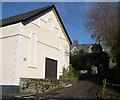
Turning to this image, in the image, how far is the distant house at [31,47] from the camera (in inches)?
869

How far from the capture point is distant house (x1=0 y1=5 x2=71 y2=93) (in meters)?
22.1

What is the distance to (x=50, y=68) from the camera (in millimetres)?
27422

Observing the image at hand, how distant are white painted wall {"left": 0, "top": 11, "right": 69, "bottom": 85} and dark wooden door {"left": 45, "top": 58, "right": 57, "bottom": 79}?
1.84ft

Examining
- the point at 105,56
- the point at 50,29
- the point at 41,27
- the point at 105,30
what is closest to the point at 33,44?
the point at 41,27

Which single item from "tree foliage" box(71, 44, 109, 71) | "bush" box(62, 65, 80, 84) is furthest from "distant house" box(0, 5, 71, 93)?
"tree foliage" box(71, 44, 109, 71)

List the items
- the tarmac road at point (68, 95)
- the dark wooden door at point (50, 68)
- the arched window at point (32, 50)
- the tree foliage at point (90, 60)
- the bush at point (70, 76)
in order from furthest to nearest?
the tree foliage at point (90, 60)
the bush at point (70, 76)
the dark wooden door at point (50, 68)
the arched window at point (32, 50)
the tarmac road at point (68, 95)

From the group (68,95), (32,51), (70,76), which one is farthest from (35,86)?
(70,76)

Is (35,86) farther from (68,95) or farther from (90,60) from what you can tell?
(90,60)

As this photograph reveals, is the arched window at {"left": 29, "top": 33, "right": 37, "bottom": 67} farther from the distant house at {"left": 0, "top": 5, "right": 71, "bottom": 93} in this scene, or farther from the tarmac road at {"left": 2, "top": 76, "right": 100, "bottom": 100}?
the tarmac road at {"left": 2, "top": 76, "right": 100, "bottom": 100}

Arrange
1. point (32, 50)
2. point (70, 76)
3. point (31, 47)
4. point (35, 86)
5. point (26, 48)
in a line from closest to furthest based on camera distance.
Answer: point (35, 86) < point (26, 48) < point (31, 47) < point (32, 50) < point (70, 76)

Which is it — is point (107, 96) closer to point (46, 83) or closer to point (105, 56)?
point (46, 83)

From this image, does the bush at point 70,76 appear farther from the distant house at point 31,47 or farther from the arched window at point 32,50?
the arched window at point 32,50

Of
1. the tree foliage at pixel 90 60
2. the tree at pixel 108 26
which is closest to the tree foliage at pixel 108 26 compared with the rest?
the tree at pixel 108 26

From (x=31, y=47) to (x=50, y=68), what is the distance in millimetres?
4575
